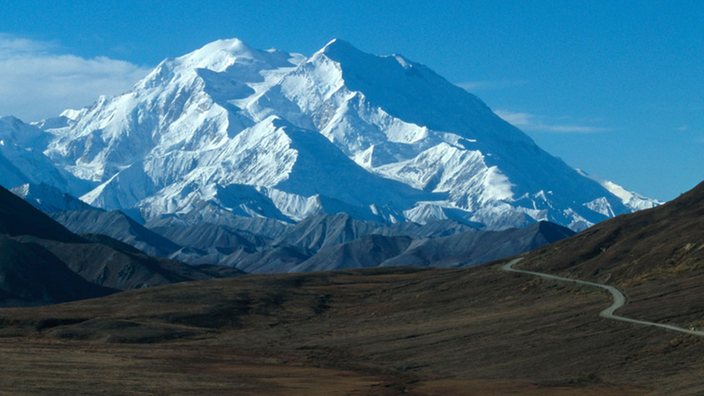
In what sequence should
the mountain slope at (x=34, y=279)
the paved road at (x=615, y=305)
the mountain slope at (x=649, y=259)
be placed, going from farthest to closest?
1. the mountain slope at (x=34, y=279)
2. the mountain slope at (x=649, y=259)
3. the paved road at (x=615, y=305)

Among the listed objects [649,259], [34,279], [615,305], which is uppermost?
[34,279]

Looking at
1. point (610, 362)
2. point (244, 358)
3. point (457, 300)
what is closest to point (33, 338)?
point (244, 358)

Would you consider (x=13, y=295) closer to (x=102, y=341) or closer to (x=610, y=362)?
(x=102, y=341)

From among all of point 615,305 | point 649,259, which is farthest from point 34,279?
point 615,305

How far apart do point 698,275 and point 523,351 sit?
70.6 feet

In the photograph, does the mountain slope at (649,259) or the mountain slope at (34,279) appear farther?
the mountain slope at (34,279)

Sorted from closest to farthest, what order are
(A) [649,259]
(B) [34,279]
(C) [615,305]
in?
1. (C) [615,305]
2. (A) [649,259]
3. (B) [34,279]

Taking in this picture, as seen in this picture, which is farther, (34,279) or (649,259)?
(34,279)

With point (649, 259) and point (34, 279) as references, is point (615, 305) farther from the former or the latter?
point (34, 279)

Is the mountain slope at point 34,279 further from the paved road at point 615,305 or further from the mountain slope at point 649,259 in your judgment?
the paved road at point 615,305

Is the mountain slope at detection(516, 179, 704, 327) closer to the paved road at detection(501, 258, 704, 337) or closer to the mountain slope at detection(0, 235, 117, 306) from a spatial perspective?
the paved road at detection(501, 258, 704, 337)

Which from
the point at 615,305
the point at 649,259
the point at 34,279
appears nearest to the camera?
the point at 615,305

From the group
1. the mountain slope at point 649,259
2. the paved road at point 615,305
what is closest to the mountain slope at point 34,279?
the mountain slope at point 649,259

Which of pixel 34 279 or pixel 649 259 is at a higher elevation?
pixel 34 279
